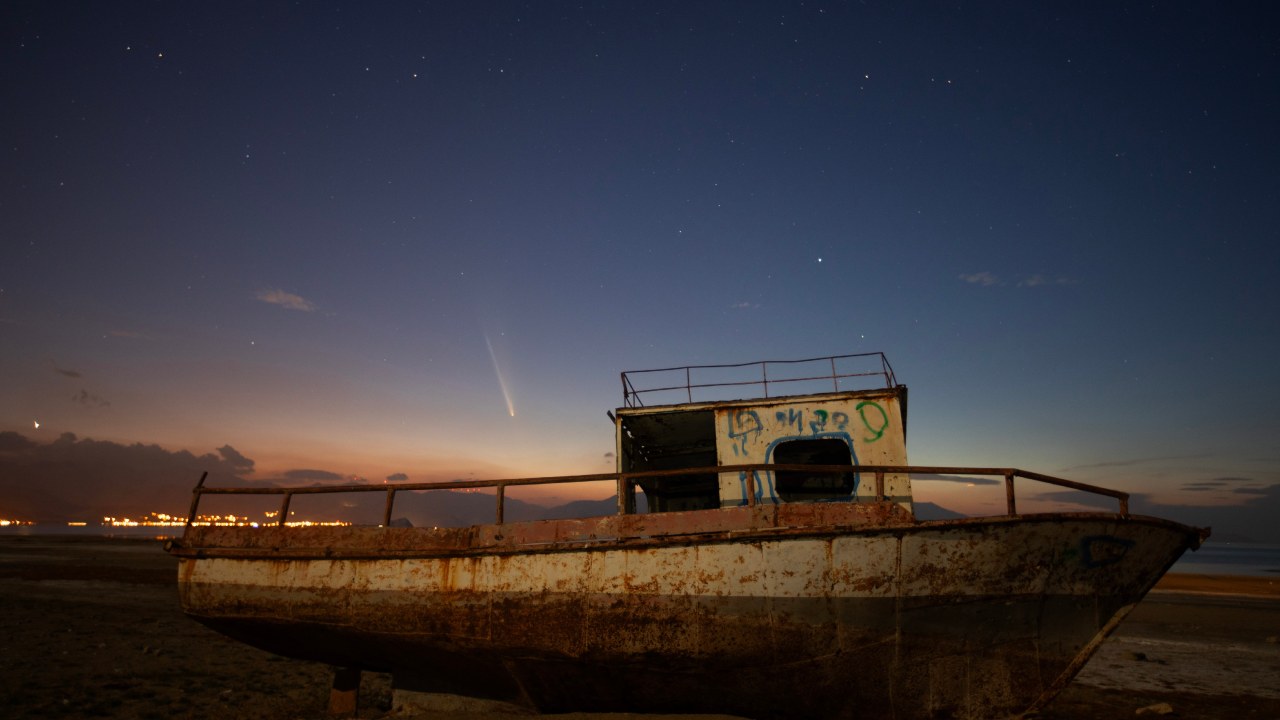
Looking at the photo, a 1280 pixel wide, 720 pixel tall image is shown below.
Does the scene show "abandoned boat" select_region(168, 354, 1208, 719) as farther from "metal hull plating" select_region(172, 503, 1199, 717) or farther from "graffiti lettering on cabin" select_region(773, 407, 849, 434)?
"graffiti lettering on cabin" select_region(773, 407, 849, 434)

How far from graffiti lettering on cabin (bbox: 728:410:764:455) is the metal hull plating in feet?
8.38

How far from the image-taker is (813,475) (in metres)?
10.3

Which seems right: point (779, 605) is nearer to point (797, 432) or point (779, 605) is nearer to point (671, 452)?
point (797, 432)

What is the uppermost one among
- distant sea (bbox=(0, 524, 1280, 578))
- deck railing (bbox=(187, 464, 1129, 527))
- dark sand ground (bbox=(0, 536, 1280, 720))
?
deck railing (bbox=(187, 464, 1129, 527))

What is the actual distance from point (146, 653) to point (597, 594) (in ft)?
30.4

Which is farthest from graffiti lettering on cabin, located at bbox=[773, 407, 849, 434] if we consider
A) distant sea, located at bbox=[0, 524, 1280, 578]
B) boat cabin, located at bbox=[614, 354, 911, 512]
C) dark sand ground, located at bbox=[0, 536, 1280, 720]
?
distant sea, located at bbox=[0, 524, 1280, 578]

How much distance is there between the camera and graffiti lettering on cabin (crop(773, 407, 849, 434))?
7.98 metres

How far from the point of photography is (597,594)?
5715 mm

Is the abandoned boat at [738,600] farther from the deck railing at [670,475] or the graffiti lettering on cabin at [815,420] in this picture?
the graffiti lettering on cabin at [815,420]

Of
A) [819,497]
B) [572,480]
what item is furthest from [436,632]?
[819,497]

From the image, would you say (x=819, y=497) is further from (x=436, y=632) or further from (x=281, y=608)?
(x=281, y=608)

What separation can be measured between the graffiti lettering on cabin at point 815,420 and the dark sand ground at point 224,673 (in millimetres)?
4193

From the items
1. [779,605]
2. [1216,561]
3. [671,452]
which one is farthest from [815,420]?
[1216,561]

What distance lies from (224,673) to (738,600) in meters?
8.74
